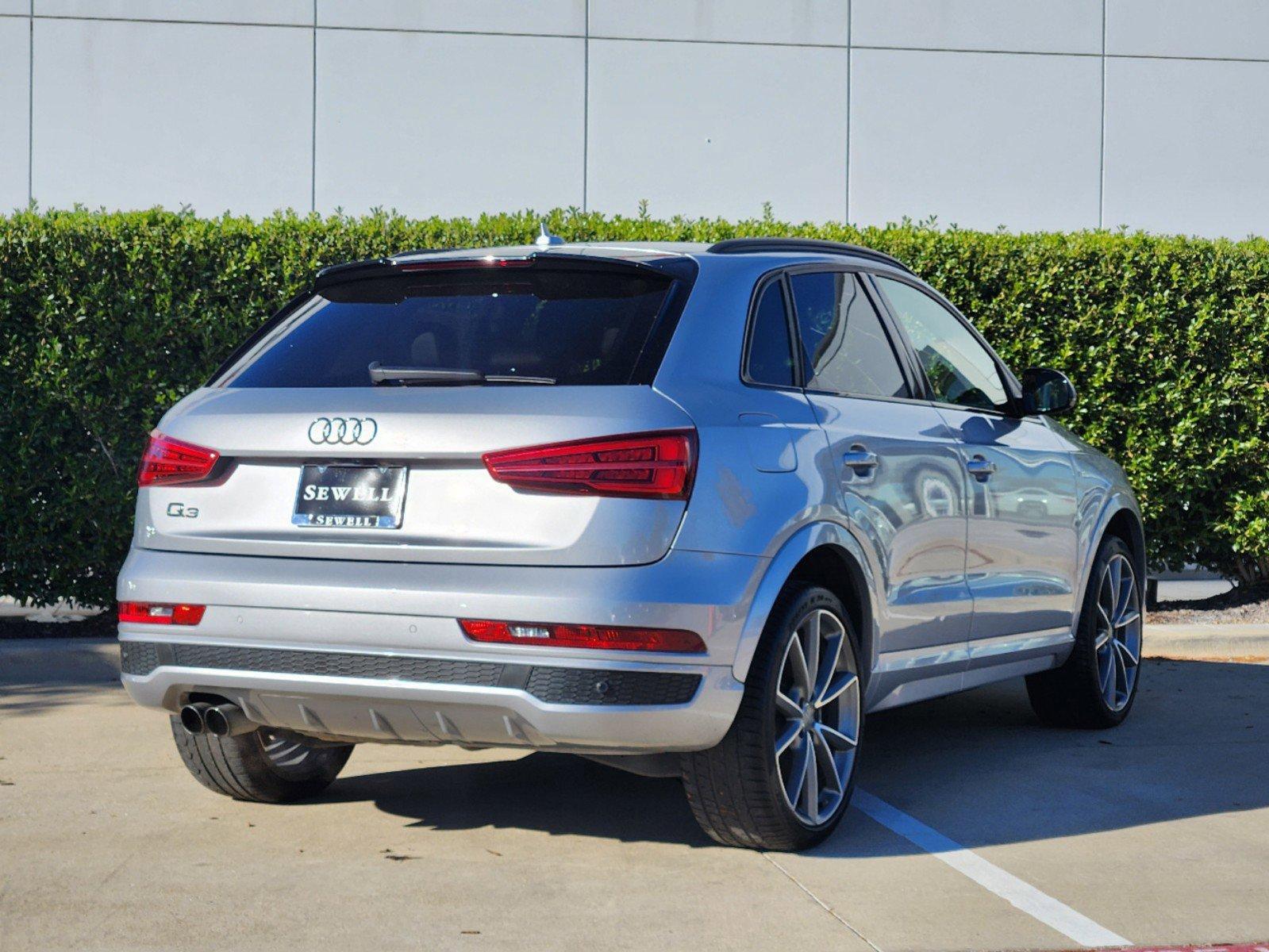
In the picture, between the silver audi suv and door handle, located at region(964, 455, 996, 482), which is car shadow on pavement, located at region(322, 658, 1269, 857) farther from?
door handle, located at region(964, 455, 996, 482)

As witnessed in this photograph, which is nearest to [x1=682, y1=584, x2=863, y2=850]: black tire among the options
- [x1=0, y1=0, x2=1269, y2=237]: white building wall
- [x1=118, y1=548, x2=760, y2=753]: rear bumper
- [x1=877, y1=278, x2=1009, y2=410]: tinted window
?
[x1=118, y1=548, x2=760, y2=753]: rear bumper

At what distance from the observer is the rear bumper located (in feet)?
13.7

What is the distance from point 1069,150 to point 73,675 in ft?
29.2

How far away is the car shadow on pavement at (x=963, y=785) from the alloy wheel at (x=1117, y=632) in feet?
0.61

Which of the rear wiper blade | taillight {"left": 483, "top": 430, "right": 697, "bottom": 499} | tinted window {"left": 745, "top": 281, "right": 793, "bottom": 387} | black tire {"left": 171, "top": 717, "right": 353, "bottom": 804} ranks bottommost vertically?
black tire {"left": 171, "top": 717, "right": 353, "bottom": 804}

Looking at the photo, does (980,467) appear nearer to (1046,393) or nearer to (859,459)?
(1046,393)

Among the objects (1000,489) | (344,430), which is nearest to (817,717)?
(1000,489)

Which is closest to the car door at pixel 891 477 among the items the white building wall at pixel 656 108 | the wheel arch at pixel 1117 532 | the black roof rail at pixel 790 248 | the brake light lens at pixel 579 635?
the black roof rail at pixel 790 248

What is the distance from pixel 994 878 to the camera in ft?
15.2

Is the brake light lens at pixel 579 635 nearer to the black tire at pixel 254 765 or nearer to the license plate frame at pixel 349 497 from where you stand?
the license plate frame at pixel 349 497

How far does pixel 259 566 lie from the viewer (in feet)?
14.6

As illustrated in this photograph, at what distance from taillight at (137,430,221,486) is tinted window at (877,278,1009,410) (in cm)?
249

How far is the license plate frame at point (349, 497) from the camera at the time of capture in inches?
171

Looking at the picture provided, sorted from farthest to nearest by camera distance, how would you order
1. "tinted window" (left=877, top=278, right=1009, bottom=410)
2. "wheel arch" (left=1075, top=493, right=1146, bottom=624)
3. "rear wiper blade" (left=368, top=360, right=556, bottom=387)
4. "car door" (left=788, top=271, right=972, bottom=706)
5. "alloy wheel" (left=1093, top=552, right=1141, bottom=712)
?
"alloy wheel" (left=1093, top=552, right=1141, bottom=712) < "wheel arch" (left=1075, top=493, right=1146, bottom=624) < "tinted window" (left=877, top=278, right=1009, bottom=410) < "car door" (left=788, top=271, right=972, bottom=706) < "rear wiper blade" (left=368, top=360, right=556, bottom=387)
